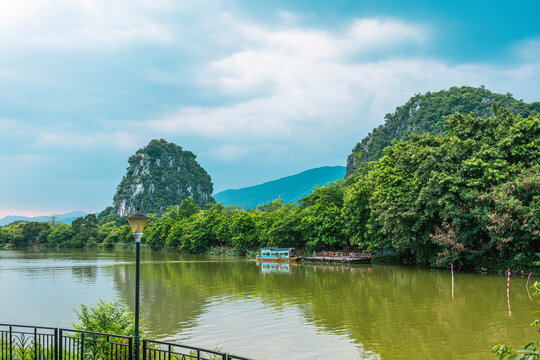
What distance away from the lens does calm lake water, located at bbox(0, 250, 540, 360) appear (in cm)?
1351

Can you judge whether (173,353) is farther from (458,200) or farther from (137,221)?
(458,200)

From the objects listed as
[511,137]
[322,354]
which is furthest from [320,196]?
[322,354]

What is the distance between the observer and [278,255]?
51.4m

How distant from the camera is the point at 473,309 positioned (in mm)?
18875

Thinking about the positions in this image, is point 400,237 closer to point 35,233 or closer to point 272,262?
point 272,262

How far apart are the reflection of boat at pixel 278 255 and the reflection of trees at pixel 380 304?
1568cm

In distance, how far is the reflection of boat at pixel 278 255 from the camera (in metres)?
50.9

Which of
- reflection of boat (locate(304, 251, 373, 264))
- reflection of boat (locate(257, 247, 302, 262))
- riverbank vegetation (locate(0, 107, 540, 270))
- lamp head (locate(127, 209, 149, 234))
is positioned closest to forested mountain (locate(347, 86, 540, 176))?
reflection of boat (locate(257, 247, 302, 262))

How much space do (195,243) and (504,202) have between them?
54.9m

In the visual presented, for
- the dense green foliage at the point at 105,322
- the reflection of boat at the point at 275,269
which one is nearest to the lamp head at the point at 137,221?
the dense green foliage at the point at 105,322

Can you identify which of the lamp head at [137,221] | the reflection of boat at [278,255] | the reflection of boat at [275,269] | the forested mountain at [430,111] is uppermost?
the forested mountain at [430,111]

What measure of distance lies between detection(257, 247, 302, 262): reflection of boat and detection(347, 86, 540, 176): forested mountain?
4509cm

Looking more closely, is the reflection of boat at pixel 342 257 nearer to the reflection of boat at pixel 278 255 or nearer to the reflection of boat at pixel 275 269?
the reflection of boat at pixel 278 255

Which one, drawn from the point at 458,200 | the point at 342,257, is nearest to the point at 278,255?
the point at 342,257
